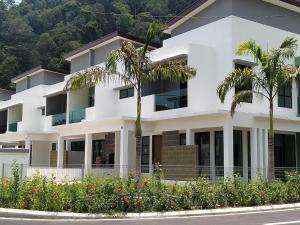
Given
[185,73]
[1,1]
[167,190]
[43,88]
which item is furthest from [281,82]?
[1,1]

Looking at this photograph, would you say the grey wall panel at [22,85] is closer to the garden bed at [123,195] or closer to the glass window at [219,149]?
the glass window at [219,149]

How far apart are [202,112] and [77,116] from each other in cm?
1342

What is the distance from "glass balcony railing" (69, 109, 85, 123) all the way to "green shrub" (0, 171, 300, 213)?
1666 cm

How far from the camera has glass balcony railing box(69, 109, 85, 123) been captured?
107 ft

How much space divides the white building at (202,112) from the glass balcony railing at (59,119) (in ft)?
6.20

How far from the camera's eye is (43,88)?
4066 centimetres

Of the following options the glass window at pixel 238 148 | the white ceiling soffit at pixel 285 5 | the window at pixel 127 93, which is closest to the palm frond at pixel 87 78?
the glass window at pixel 238 148

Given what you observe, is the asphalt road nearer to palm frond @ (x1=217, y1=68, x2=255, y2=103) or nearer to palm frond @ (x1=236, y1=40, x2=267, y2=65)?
palm frond @ (x1=217, y1=68, x2=255, y2=103)

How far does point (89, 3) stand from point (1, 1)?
66.8 ft

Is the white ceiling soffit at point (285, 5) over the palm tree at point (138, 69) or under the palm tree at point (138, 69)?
over

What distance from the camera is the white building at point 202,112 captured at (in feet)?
75.0

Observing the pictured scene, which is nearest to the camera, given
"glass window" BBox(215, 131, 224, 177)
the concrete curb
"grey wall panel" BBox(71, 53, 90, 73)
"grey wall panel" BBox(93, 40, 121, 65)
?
the concrete curb

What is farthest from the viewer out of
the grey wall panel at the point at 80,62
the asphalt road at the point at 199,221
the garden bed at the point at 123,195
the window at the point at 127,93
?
the grey wall panel at the point at 80,62

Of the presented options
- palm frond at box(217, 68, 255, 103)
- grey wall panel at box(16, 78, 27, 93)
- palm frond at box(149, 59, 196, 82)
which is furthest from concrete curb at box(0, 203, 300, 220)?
grey wall panel at box(16, 78, 27, 93)
